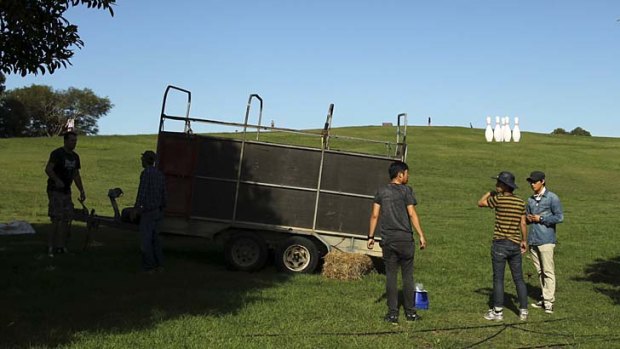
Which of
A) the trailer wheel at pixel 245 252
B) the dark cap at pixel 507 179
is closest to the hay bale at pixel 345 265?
the trailer wheel at pixel 245 252

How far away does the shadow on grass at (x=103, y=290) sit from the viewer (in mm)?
7062

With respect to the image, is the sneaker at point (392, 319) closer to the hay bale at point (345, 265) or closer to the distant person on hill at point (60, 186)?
the hay bale at point (345, 265)

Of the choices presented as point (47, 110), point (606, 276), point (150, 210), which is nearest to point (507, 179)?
point (606, 276)

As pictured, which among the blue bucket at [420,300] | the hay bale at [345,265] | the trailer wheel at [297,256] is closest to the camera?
the blue bucket at [420,300]

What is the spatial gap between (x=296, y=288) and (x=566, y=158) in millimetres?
39738

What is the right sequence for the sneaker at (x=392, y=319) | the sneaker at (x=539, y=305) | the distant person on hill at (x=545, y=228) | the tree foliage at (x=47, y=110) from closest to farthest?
1. the sneaker at (x=392, y=319)
2. the distant person on hill at (x=545, y=228)
3. the sneaker at (x=539, y=305)
4. the tree foliage at (x=47, y=110)

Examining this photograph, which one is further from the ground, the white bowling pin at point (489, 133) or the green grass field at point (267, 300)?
the white bowling pin at point (489, 133)

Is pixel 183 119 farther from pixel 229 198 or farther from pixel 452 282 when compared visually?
pixel 452 282

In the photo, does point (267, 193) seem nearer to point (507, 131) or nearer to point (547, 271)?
point (547, 271)

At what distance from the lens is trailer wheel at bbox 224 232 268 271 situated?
11.3 m

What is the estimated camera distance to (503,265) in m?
8.67

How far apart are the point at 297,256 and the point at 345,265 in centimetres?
102

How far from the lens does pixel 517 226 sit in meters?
8.59

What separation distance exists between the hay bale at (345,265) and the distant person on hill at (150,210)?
103 inches
